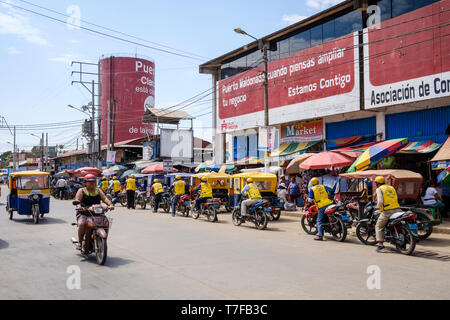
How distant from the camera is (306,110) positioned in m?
23.4

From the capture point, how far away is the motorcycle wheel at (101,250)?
25.0ft

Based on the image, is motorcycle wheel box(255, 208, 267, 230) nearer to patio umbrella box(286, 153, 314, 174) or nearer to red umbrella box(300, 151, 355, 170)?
red umbrella box(300, 151, 355, 170)

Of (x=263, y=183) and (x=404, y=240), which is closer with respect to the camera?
(x=404, y=240)

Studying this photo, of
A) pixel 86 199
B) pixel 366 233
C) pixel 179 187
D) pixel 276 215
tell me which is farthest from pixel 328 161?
pixel 86 199

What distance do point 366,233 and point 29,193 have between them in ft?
39.4

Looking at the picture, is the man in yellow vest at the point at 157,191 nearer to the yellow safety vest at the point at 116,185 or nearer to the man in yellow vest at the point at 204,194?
the man in yellow vest at the point at 204,194

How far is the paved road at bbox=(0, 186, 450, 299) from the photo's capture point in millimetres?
5812

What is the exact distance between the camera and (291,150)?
24391 millimetres

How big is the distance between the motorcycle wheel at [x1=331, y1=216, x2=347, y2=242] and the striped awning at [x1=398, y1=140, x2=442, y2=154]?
7.44 metres

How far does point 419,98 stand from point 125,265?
1460 centimetres

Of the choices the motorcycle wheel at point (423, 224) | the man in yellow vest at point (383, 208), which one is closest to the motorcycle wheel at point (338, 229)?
the man in yellow vest at point (383, 208)

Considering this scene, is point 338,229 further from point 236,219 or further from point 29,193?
point 29,193

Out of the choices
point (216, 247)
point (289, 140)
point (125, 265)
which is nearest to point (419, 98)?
point (289, 140)
